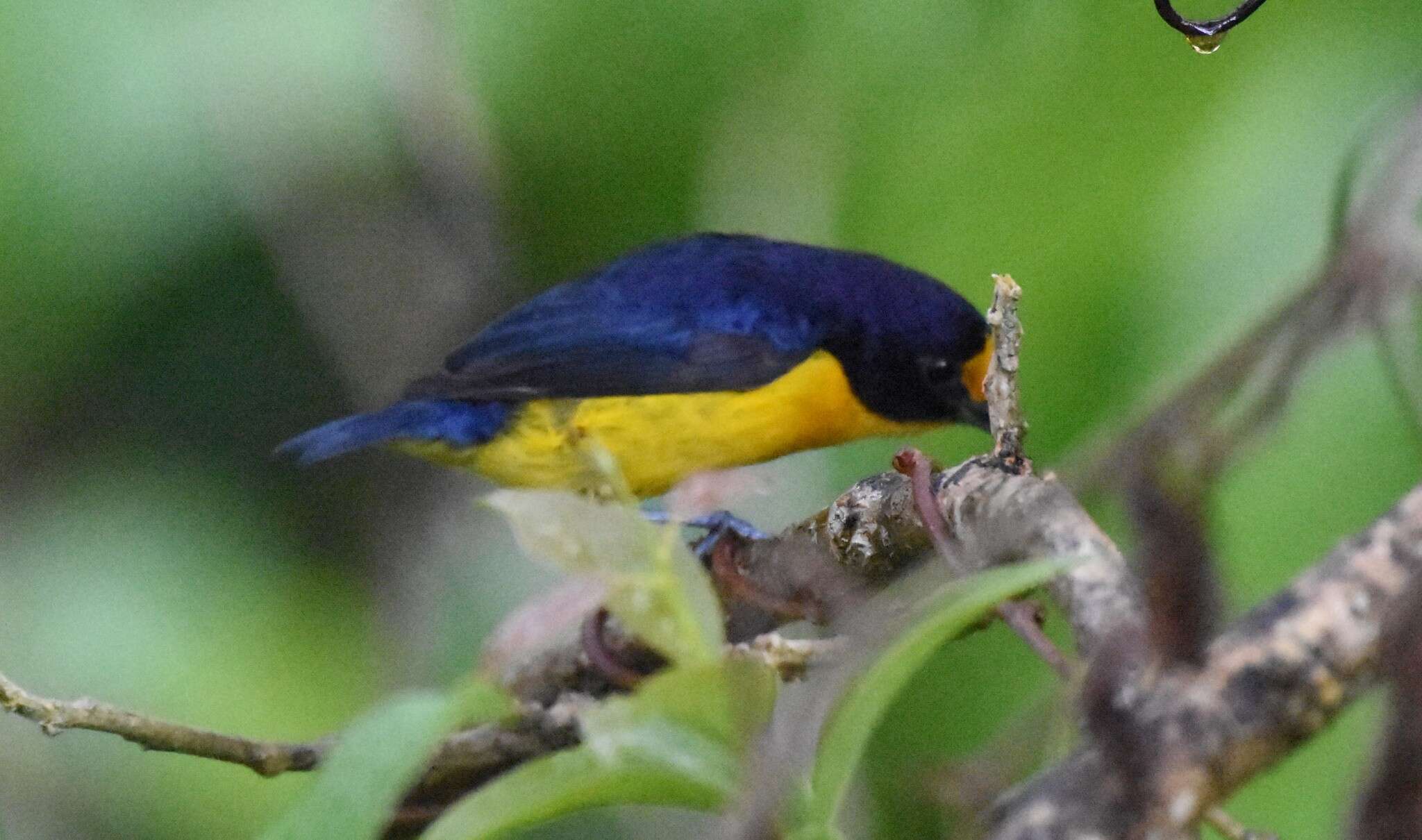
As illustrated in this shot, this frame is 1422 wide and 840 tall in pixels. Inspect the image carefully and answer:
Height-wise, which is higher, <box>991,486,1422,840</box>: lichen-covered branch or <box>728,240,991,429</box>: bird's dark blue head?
<box>991,486,1422,840</box>: lichen-covered branch

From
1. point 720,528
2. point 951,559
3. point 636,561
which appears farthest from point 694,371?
point 636,561

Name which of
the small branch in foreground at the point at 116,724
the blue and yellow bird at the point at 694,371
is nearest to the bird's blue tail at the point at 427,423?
the blue and yellow bird at the point at 694,371

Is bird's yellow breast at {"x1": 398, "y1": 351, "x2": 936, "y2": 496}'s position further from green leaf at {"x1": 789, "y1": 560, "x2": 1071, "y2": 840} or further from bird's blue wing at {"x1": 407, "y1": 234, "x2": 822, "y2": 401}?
green leaf at {"x1": 789, "y1": 560, "x2": 1071, "y2": 840}

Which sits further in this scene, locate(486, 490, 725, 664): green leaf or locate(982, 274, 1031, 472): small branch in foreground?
locate(982, 274, 1031, 472): small branch in foreground

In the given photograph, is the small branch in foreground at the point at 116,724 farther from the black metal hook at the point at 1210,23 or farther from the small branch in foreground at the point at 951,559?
the black metal hook at the point at 1210,23

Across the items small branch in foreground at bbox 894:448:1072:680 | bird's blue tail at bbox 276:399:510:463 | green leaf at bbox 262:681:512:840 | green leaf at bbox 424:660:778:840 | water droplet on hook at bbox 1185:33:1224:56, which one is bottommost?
bird's blue tail at bbox 276:399:510:463

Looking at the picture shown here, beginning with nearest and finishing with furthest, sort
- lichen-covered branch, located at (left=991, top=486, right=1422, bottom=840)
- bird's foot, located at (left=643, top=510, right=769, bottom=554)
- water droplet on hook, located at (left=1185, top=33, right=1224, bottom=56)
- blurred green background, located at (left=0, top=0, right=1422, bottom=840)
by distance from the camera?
lichen-covered branch, located at (left=991, top=486, right=1422, bottom=840)
water droplet on hook, located at (left=1185, top=33, right=1224, bottom=56)
bird's foot, located at (left=643, top=510, right=769, bottom=554)
blurred green background, located at (left=0, top=0, right=1422, bottom=840)

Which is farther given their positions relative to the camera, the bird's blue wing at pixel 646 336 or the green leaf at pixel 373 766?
the bird's blue wing at pixel 646 336

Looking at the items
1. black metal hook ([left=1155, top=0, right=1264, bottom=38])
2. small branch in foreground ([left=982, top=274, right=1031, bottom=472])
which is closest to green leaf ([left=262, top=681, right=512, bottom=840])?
small branch in foreground ([left=982, top=274, right=1031, bottom=472])

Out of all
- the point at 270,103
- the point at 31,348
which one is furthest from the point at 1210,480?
the point at 31,348
